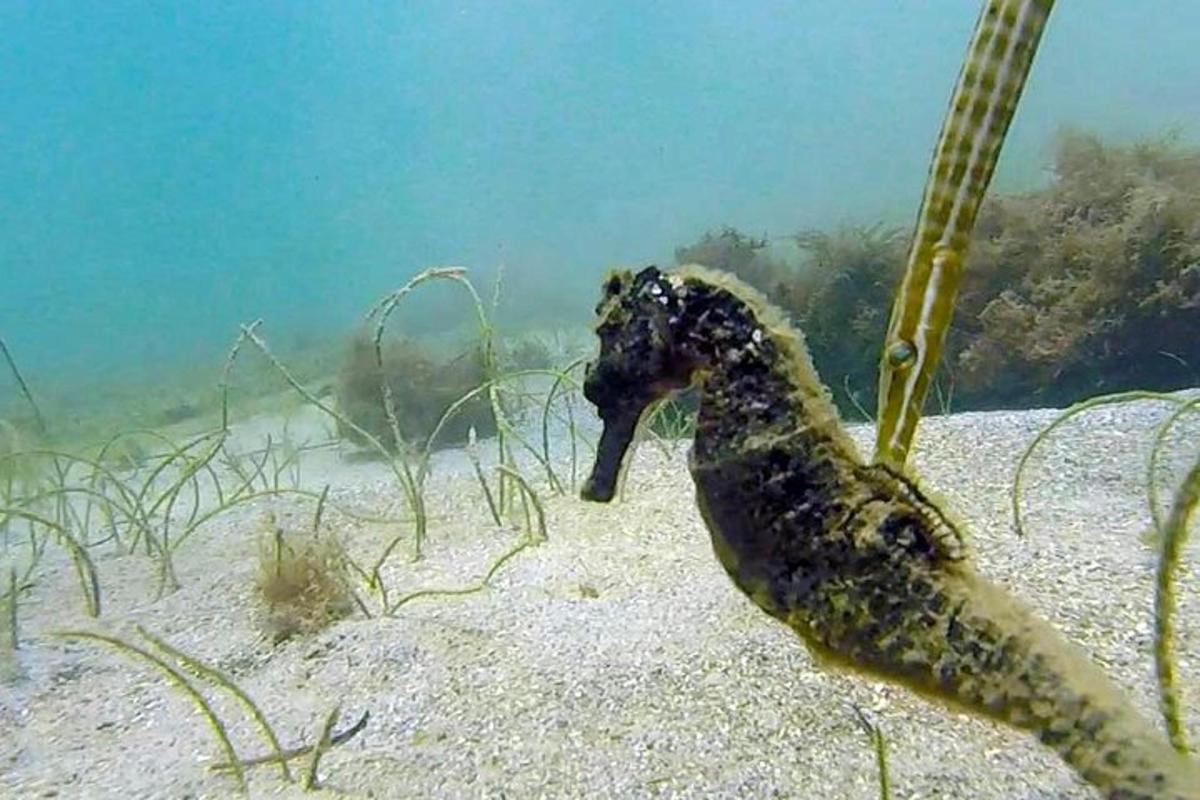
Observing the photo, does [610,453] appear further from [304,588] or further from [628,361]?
[304,588]

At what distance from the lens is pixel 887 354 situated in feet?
6.64

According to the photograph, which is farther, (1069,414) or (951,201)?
(1069,414)

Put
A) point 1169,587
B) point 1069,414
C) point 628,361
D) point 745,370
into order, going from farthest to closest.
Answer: point 1069,414 < point 628,361 < point 745,370 < point 1169,587

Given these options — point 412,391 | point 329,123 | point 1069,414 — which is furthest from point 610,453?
point 329,123

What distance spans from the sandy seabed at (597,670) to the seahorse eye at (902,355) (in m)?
0.90

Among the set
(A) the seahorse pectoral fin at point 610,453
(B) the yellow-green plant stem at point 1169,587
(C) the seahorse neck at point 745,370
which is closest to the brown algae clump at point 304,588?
(A) the seahorse pectoral fin at point 610,453

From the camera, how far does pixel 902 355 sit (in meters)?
2.00

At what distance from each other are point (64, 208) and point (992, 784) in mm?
104603

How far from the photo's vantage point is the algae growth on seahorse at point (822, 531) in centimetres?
138

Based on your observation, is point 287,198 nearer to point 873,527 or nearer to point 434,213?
point 434,213

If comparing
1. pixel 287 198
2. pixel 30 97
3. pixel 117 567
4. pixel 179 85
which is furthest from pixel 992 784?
pixel 30 97

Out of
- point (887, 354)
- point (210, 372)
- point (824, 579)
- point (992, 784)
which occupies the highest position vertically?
point (887, 354)

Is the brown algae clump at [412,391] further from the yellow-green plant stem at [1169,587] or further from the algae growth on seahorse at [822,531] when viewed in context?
the yellow-green plant stem at [1169,587]

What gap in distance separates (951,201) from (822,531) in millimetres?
898
